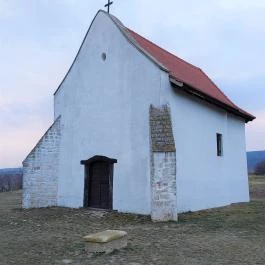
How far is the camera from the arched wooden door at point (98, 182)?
15078 millimetres

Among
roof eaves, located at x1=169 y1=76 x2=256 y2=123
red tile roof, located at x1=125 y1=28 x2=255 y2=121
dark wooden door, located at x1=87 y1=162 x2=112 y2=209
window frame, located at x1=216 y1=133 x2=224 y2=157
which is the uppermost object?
red tile roof, located at x1=125 y1=28 x2=255 y2=121

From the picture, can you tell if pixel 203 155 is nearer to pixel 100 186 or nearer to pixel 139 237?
pixel 100 186

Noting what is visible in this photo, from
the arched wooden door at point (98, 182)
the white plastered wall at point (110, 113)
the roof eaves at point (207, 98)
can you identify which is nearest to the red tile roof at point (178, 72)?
the roof eaves at point (207, 98)

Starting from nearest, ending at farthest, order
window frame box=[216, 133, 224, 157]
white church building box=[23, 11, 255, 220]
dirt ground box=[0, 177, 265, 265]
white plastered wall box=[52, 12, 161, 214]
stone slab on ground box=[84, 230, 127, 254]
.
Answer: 1. dirt ground box=[0, 177, 265, 265]
2. stone slab on ground box=[84, 230, 127, 254]
3. white church building box=[23, 11, 255, 220]
4. white plastered wall box=[52, 12, 161, 214]
5. window frame box=[216, 133, 224, 157]

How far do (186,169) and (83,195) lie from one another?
3.92 metres

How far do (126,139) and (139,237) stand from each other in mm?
5223

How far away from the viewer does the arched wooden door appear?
15078mm

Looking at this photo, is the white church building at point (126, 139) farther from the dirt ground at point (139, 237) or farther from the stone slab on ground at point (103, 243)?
the stone slab on ground at point (103, 243)

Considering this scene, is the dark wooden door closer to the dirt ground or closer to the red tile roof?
the dirt ground

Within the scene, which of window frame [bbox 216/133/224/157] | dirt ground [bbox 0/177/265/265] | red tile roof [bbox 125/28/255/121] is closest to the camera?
dirt ground [bbox 0/177/265/265]

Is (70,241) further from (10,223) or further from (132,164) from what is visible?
(132,164)

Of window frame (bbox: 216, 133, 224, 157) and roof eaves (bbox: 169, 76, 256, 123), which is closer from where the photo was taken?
roof eaves (bbox: 169, 76, 256, 123)

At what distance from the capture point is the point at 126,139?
14.7 meters

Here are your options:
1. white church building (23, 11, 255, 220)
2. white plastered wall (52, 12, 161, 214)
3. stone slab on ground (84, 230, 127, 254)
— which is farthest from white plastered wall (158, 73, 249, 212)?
stone slab on ground (84, 230, 127, 254)
